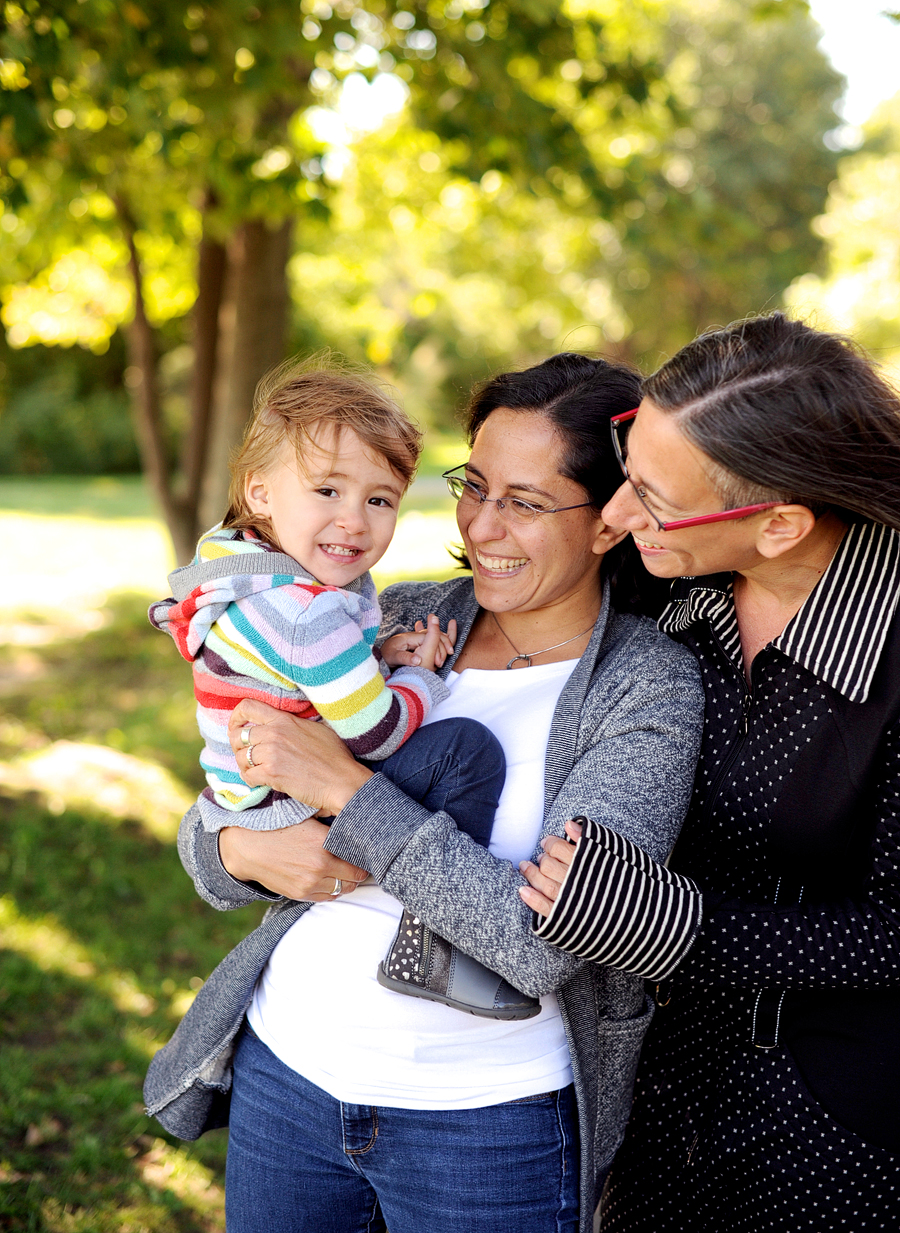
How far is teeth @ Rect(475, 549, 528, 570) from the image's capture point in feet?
7.20

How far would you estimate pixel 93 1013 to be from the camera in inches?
150

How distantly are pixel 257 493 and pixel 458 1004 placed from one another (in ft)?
3.63

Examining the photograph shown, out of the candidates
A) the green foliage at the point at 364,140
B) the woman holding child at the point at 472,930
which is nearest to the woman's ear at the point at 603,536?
the woman holding child at the point at 472,930

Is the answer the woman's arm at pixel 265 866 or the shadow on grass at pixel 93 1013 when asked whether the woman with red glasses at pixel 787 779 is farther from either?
the shadow on grass at pixel 93 1013

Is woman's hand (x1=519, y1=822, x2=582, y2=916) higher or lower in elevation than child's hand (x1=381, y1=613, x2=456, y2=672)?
lower

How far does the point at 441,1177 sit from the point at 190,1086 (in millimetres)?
636

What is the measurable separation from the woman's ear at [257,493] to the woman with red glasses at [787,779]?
0.74 meters

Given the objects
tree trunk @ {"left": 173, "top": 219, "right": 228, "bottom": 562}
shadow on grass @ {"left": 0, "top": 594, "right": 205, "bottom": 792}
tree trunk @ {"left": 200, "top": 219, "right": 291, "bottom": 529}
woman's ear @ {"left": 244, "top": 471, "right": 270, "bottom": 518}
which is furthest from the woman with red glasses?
tree trunk @ {"left": 173, "top": 219, "right": 228, "bottom": 562}

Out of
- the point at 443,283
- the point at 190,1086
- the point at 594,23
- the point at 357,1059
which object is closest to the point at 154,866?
the point at 190,1086

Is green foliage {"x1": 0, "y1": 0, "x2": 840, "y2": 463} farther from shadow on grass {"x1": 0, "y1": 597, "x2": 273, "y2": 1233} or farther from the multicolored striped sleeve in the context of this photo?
shadow on grass {"x1": 0, "y1": 597, "x2": 273, "y2": 1233}

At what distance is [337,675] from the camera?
6.25ft

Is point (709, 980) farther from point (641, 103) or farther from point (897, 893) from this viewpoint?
point (641, 103)

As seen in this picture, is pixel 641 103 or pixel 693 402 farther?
pixel 641 103

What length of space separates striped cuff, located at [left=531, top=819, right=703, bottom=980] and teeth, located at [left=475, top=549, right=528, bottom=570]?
2.26 ft
